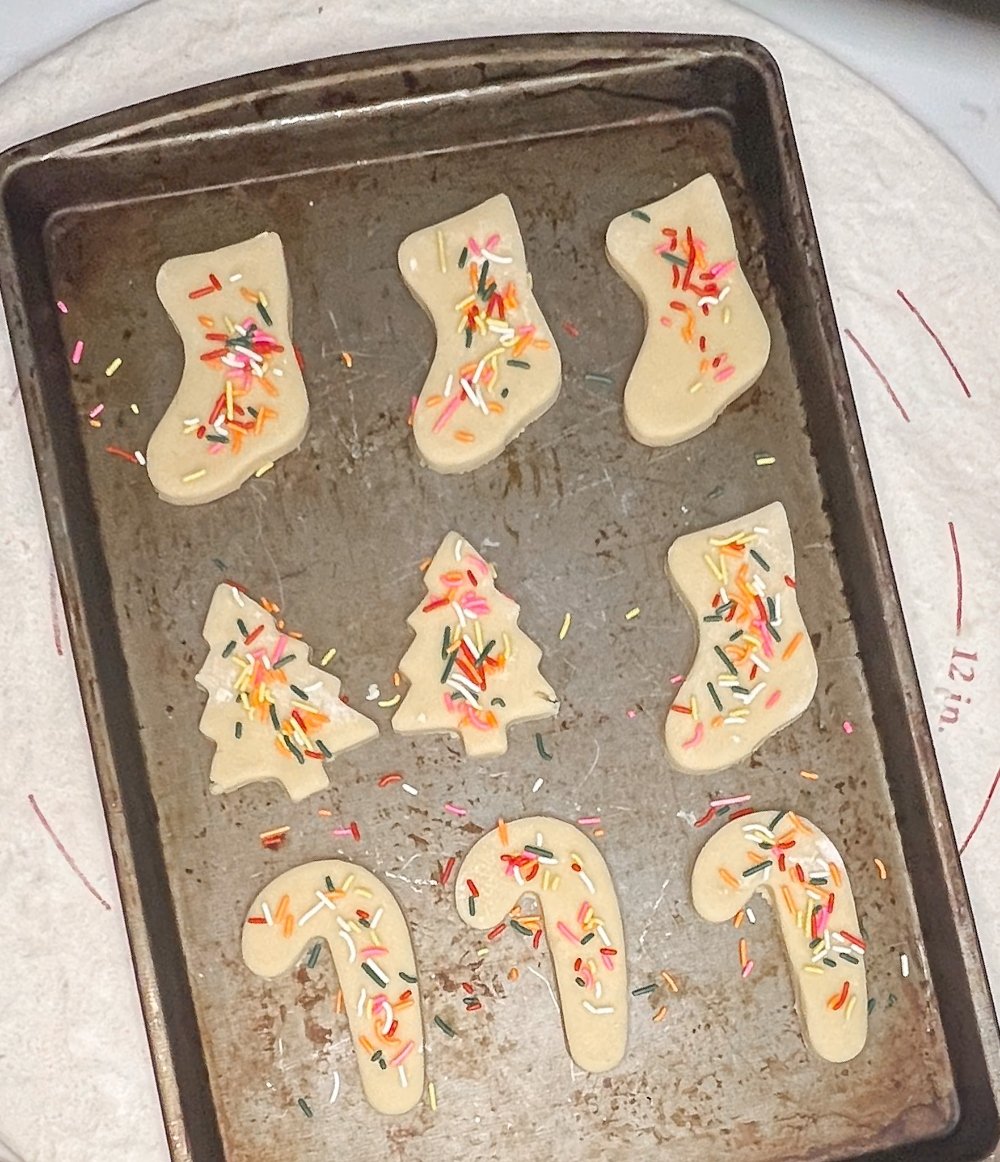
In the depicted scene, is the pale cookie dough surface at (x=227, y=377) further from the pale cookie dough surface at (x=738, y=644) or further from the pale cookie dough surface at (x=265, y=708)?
Result: the pale cookie dough surface at (x=738, y=644)

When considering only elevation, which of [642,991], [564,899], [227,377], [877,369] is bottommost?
[642,991]

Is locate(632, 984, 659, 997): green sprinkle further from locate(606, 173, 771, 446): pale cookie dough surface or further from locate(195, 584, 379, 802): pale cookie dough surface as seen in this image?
locate(606, 173, 771, 446): pale cookie dough surface

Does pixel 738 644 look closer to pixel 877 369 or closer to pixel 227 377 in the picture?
pixel 877 369

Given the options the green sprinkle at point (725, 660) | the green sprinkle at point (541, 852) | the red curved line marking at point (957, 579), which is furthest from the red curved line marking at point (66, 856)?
the red curved line marking at point (957, 579)

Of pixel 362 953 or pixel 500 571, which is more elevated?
pixel 500 571

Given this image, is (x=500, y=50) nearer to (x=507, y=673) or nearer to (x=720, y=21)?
(x=720, y=21)

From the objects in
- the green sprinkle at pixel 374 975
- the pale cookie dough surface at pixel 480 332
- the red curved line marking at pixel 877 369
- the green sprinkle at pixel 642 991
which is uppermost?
the pale cookie dough surface at pixel 480 332

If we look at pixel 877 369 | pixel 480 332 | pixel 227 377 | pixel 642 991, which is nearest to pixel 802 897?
pixel 642 991
